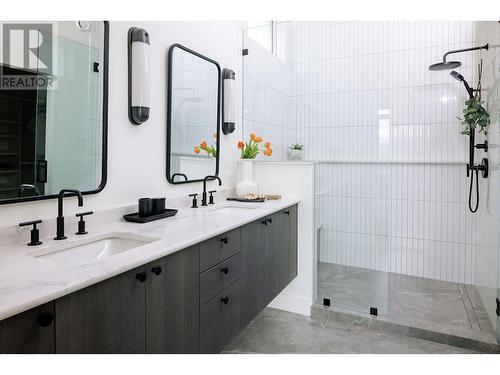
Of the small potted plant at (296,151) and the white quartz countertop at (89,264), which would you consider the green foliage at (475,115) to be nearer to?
the small potted plant at (296,151)

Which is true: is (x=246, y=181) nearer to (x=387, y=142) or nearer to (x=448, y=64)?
(x=387, y=142)

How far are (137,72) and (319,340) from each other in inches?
81.0

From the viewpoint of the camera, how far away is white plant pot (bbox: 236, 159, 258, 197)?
2844 mm

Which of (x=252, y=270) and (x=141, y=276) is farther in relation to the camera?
(x=252, y=270)

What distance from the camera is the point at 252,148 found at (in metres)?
3.03

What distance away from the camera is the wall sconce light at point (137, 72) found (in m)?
1.93

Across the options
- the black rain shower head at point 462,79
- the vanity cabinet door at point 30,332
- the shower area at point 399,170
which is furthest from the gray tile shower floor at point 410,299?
the vanity cabinet door at point 30,332

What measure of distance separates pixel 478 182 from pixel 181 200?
2.13 metres

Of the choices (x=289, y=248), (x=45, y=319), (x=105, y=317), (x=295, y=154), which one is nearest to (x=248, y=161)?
(x=295, y=154)

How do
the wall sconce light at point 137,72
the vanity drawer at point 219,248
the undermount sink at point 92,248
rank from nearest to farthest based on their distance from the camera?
the undermount sink at point 92,248, the vanity drawer at point 219,248, the wall sconce light at point 137,72

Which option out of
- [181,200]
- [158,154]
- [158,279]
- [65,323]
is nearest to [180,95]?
[158,154]

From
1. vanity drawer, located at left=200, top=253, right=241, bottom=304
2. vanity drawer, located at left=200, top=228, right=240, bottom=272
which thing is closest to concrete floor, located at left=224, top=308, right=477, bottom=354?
vanity drawer, located at left=200, top=253, right=241, bottom=304

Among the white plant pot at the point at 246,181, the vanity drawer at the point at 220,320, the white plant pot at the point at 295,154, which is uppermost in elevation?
the white plant pot at the point at 295,154

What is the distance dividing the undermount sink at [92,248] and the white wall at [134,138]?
20cm
